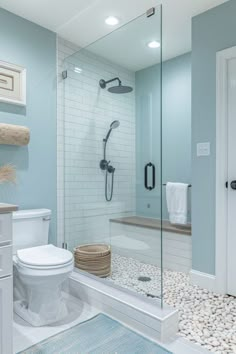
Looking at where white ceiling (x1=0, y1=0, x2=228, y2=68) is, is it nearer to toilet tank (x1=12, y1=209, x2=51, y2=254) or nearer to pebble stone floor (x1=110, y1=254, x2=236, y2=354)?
toilet tank (x1=12, y1=209, x2=51, y2=254)

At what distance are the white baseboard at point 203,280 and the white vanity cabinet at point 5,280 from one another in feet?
5.47

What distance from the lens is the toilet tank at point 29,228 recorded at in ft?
7.34

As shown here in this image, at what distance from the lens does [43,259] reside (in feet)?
6.30

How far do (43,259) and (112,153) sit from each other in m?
1.35

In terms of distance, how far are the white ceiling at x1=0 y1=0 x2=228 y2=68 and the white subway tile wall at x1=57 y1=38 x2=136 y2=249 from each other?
22cm

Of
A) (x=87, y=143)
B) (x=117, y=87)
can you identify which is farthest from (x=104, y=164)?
(x=117, y=87)

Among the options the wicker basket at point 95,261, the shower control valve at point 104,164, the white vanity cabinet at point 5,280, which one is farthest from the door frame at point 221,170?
the white vanity cabinet at point 5,280

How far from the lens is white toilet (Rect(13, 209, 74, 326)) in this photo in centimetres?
185

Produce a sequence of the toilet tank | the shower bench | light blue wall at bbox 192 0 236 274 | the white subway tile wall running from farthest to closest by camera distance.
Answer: the white subway tile wall < the shower bench < light blue wall at bbox 192 0 236 274 < the toilet tank

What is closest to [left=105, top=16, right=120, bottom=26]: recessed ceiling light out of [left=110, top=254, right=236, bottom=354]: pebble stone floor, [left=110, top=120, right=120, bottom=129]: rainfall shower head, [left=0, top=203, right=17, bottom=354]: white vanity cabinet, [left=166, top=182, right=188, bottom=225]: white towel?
[left=110, top=120, right=120, bottom=129]: rainfall shower head

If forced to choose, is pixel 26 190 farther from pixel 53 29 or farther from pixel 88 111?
pixel 53 29

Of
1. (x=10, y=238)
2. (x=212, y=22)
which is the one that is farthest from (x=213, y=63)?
(x=10, y=238)

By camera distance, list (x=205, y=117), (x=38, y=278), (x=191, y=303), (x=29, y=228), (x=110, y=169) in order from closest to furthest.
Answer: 1. (x=38, y=278)
2. (x=191, y=303)
3. (x=29, y=228)
4. (x=205, y=117)
5. (x=110, y=169)

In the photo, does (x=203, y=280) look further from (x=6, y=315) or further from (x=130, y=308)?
(x=6, y=315)
